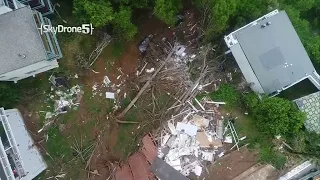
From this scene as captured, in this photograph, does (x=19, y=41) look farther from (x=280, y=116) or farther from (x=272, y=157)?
(x=272, y=157)

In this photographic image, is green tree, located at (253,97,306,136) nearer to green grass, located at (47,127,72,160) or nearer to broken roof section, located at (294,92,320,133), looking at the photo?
broken roof section, located at (294,92,320,133)

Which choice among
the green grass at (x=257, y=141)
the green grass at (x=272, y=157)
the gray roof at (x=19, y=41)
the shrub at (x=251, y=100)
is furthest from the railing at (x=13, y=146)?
the green grass at (x=272, y=157)

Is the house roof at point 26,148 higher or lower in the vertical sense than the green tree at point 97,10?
lower

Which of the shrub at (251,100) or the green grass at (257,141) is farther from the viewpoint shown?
the green grass at (257,141)

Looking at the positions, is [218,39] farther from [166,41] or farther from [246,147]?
[246,147]

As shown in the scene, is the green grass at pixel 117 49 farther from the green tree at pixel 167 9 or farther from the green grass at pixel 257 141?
the green grass at pixel 257 141

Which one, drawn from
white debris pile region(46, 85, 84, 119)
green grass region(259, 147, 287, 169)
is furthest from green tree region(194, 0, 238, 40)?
white debris pile region(46, 85, 84, 119)
